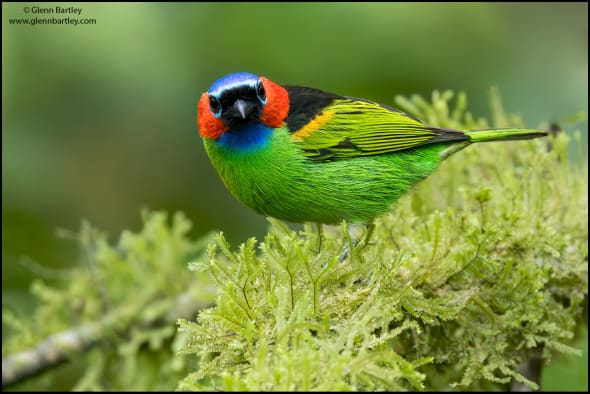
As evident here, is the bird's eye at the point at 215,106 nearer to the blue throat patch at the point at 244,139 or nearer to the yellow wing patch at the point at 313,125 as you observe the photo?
the blue throat patch at the point at 244,139

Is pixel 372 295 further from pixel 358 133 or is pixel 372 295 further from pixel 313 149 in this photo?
pixel 358 133

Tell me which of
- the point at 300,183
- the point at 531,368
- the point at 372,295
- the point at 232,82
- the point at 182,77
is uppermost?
the point at 182,77

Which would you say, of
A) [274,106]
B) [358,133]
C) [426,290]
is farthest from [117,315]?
[426,290]

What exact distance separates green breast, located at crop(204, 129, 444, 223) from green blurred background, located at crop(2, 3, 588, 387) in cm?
203

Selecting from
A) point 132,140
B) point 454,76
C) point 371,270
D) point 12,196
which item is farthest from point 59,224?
point 371,270

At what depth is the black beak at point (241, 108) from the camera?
2.78m

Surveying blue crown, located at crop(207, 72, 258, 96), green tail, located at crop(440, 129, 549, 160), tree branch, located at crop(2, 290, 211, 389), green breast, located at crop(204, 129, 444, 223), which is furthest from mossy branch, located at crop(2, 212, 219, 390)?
green tail, located at crop(440, 129, 549, 160)

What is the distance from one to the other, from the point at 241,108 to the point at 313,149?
300 millimetres

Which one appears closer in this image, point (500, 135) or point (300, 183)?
point (300, 183)

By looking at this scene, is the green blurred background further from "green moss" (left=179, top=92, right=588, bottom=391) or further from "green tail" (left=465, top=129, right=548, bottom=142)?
"green tail" (left=465, top=129, right=548, bottom=142)

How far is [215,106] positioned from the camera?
283cm

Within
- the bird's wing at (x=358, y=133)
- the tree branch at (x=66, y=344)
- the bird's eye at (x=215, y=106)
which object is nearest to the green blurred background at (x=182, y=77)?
the tree branch at (x=66, y=344)

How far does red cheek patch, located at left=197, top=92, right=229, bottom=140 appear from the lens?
2.85m

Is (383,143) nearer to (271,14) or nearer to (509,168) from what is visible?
(509,168)
